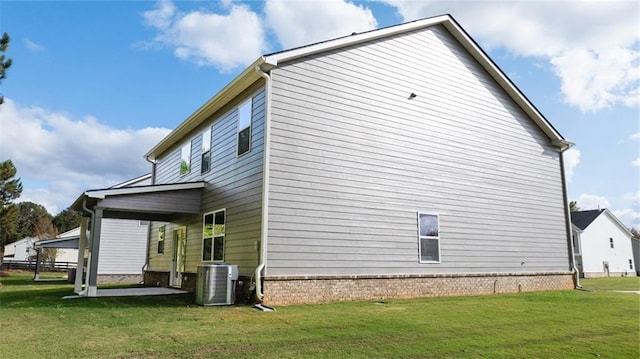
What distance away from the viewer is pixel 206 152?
46.3 ft

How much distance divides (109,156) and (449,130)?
2893cm

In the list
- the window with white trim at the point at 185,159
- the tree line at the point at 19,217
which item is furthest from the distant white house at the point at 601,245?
the tree line at the point at 19,217

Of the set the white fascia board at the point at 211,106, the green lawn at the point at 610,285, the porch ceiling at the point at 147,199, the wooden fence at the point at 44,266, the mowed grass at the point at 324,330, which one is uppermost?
the white fascia board at the point at 211,106

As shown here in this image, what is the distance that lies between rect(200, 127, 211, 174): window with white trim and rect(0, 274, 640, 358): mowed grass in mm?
5145

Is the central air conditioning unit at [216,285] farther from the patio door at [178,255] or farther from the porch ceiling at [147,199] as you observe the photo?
the patio door at [178,255]

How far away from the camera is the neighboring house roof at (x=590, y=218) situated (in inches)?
1366

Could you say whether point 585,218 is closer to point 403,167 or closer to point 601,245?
point 601,245

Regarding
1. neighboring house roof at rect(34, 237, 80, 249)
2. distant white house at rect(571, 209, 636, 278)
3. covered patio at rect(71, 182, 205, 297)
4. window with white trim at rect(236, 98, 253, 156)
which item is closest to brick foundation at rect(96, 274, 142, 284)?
neighboring house roof at rect(34, 237, 80, 249)

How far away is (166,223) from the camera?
671 inches

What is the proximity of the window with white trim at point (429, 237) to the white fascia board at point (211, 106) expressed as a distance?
5.85 meters

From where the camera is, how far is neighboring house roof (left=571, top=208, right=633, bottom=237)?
3469cm

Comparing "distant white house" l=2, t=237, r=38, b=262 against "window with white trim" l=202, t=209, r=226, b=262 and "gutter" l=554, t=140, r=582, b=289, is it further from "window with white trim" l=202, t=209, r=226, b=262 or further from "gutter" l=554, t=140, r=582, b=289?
"gutter" l=554, t=140, r=582, b=289

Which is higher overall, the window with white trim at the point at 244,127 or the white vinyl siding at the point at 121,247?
the window with white trim at the point at 244,127

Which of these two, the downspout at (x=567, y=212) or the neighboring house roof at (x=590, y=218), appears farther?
the neighboring house roof at (x=590, y=218)
